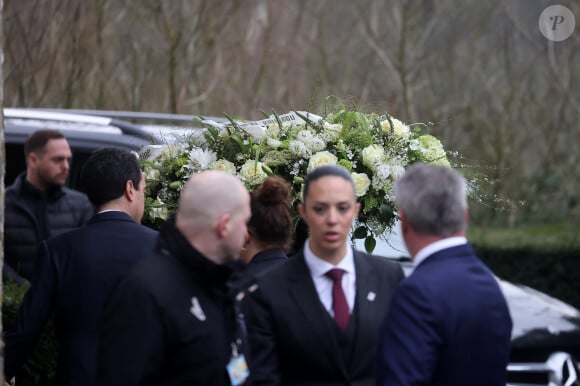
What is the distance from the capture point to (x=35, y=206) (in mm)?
8250

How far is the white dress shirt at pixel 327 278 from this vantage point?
432 centimetres

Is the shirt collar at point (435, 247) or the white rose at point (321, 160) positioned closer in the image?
the shirt collar at point (435, 247)

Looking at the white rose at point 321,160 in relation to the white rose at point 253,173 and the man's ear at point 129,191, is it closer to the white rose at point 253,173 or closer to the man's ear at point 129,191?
the white rose at point 253,173

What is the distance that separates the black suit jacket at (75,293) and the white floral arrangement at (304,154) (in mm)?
719

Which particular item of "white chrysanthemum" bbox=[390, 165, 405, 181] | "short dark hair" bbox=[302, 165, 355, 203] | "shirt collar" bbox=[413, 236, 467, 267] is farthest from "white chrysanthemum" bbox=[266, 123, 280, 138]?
"shirt collar" bbox=[413, 236, 467, 267]

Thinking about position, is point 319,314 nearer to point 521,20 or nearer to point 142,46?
point 142,46

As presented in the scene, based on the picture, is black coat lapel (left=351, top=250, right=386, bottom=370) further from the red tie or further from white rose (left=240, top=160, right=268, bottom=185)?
white rose (left=240, top=160, right=268, bottom=185)

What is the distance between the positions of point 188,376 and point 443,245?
39.0 inches

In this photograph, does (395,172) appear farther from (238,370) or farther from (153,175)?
(238,370)

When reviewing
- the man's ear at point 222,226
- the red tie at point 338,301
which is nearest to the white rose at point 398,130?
the red tie at point 338,301

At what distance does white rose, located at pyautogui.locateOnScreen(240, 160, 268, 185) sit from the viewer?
211 inches

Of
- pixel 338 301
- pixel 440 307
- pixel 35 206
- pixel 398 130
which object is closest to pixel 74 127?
pixel 35 206

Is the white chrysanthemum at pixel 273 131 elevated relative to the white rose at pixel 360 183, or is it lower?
elevated

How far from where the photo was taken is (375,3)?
71.9ft
